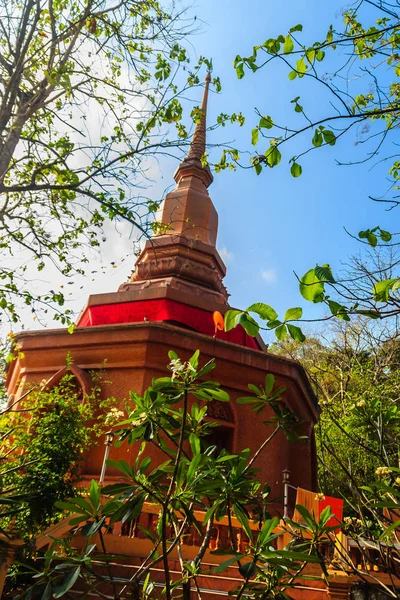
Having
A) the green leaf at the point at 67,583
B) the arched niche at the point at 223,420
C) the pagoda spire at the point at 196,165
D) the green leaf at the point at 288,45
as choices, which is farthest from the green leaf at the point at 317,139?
the pagoda spire at the point at 196,165

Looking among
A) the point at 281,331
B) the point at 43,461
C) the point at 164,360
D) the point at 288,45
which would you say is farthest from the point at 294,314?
the point at 164,360

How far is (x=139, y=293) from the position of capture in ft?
30.6

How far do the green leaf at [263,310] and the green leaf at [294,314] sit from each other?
5 cm

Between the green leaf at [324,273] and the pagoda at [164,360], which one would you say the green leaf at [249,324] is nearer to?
the green leaf at [324,273]

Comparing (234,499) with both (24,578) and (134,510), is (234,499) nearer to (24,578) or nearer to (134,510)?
(134,510)

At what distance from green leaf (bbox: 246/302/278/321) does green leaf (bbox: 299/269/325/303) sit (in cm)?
14

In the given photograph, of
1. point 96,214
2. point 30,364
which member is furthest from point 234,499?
point 30,364

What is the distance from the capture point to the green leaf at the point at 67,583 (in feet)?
6.21

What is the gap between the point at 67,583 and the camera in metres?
1.95

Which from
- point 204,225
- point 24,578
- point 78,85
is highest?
point 204,225

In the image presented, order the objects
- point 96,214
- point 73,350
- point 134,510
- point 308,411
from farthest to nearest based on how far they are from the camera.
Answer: point 308,411
point 73,350
point 96,214
point 134,510

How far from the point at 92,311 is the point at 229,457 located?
7524 mm

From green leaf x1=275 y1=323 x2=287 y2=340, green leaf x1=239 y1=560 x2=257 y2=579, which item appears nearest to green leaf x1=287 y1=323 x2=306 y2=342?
green leaf x1=275 y1=323 x2=287 y2=340

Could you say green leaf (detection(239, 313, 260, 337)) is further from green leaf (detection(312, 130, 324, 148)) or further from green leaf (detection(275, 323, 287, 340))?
green leaf (detection(312, 130, 324, 148))
